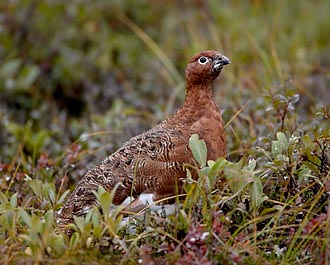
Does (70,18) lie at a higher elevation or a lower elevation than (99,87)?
higher

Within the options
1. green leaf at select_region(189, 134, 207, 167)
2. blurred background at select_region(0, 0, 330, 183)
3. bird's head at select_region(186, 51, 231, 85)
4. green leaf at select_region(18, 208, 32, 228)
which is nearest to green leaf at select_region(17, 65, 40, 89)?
blurred background at select_region(0, 0, 330, 183)

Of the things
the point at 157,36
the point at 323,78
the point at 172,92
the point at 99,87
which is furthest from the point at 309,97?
the point at 157,36

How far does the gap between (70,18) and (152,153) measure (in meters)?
4.52

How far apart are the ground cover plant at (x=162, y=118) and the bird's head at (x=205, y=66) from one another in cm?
48

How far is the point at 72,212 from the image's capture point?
193 inches

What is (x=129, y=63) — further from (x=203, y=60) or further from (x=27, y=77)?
(x=203, y=60)

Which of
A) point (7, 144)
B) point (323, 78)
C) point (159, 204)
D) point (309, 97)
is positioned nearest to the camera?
point (159, 204)

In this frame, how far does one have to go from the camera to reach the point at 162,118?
7316 millimetres

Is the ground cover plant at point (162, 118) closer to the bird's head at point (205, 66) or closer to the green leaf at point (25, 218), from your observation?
the green leaf at point (25, 218)

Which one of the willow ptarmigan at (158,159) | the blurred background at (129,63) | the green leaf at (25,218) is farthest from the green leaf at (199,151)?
the blurred background at (129,63)

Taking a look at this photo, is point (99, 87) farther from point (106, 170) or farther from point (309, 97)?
point (106, 170)

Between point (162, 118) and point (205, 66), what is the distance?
1.99 metres

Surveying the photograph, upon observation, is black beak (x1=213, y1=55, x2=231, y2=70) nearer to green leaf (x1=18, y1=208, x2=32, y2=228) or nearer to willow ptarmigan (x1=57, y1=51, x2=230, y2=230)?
willow ptarmigan (x1=57, y1=51, x2=230, y2=230)

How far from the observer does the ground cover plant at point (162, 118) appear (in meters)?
4.05
